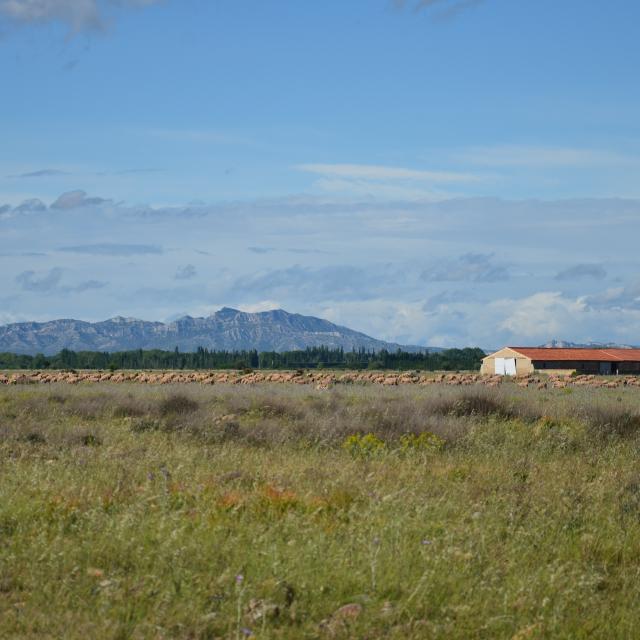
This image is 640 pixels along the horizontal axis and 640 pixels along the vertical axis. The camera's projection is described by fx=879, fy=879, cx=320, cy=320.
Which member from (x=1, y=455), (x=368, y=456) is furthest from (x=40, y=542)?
(x=368, y=456)

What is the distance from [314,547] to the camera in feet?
22.6

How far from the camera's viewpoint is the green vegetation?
14675cm

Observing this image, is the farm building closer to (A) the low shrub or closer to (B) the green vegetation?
(B) the green vegetation

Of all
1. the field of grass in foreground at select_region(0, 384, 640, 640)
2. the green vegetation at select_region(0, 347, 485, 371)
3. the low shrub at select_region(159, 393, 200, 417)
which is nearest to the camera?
the field of grass in foreground at select_region(0, 384, 640, 640)

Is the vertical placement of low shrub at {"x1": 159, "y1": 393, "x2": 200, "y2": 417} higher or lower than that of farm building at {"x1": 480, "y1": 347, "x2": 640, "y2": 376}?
lower

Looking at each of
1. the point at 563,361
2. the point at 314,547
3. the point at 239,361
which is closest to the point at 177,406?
the point at 314,547

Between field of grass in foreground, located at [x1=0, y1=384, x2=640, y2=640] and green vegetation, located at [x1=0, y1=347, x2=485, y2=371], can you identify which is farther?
green vegetation, located at [x1=0, y1=347, x2=485, y2=371]

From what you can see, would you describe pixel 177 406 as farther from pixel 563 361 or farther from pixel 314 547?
pixel 563 361

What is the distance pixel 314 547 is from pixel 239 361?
162588 mm

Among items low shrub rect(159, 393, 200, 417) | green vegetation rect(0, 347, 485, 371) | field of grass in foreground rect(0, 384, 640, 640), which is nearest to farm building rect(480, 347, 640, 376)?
green vegetation rect(0, 347, 485, 371)

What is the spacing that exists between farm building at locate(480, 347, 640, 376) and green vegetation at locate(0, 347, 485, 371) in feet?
119

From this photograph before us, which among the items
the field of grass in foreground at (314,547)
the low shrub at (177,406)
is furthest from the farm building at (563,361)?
the field of grass in foreground at (314,547)

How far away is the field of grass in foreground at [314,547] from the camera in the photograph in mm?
6000

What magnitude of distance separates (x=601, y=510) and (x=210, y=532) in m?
4.27
